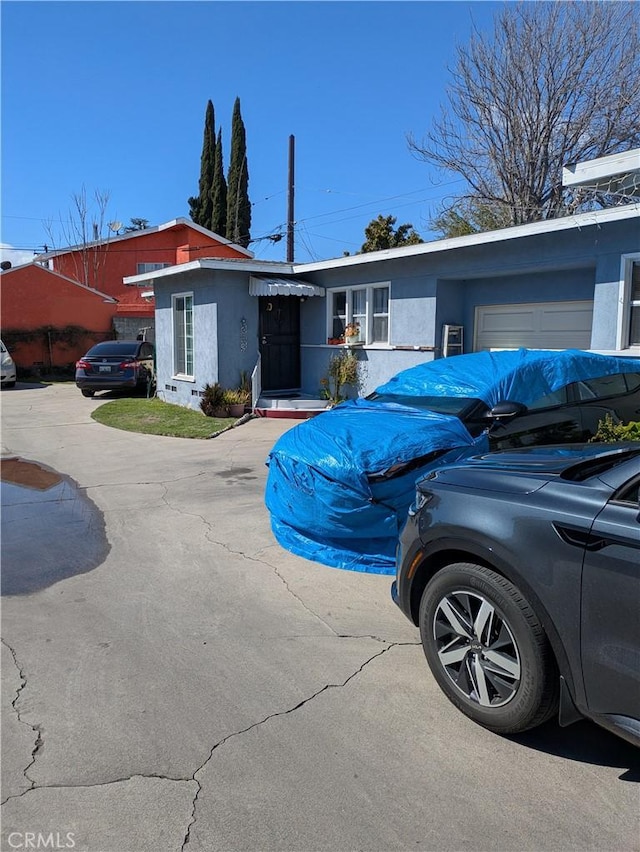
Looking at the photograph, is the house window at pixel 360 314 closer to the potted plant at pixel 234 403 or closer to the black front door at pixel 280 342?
the black front door at pixel 280 342

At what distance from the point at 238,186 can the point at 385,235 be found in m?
12.5

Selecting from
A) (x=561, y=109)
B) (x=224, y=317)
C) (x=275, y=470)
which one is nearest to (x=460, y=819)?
(x=275, y=470)

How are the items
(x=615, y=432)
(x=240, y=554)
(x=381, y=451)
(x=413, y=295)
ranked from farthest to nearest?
(x=413, y=295), (x=615, y=432), (x=240, y=554), (x=381, y=451)

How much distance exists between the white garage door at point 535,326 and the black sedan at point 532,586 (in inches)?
288

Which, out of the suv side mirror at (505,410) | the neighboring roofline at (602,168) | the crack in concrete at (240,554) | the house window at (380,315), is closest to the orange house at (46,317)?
the house window at (380,315)

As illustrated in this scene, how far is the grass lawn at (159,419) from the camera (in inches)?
458

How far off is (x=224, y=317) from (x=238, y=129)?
28413 millimetres

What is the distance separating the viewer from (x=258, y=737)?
9.32 feet

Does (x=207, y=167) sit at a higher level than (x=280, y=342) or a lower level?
higher

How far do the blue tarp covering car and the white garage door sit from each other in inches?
153

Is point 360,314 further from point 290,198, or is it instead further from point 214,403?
point 290,198

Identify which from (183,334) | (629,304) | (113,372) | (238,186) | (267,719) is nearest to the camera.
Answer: (267,719)

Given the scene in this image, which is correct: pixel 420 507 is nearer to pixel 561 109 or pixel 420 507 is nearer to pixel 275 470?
pixel 275 470

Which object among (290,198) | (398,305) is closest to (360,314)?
(398,305)
